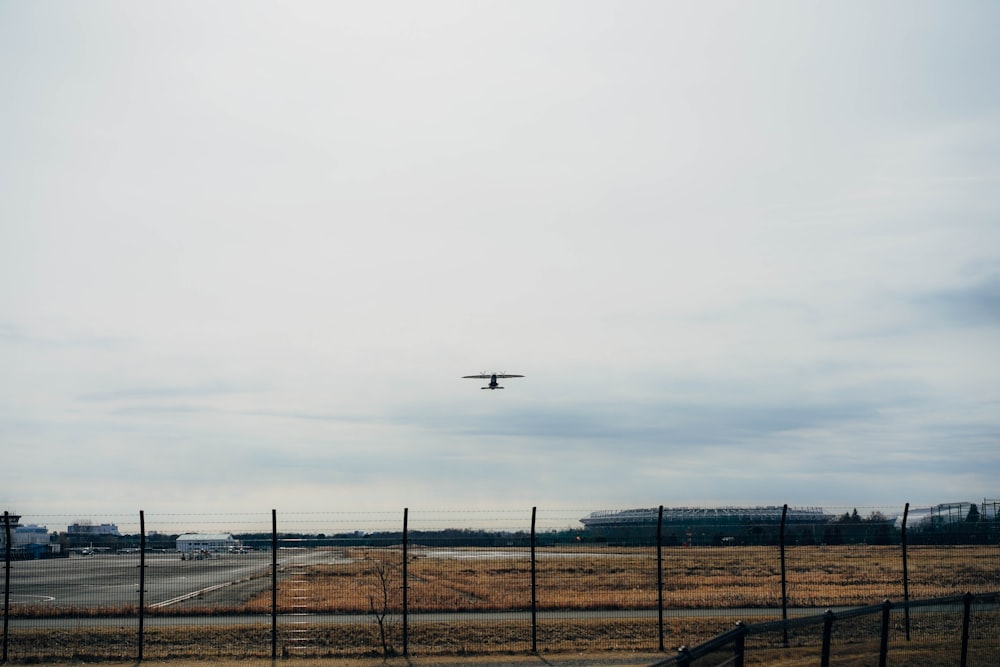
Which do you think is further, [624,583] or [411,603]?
[624,583]

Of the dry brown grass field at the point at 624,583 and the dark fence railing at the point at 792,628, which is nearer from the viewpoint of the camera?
the dark fence railing at the point at 792,628

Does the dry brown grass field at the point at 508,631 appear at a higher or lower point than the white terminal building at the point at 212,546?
lower

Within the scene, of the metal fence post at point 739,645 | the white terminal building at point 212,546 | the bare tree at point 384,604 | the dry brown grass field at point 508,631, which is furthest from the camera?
the white terminal building at point 212,546

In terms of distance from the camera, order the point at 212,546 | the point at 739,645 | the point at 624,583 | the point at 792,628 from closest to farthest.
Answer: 1. the point at 739,645
2. the point at 792,628
3. the point at 212,546
4. the point at 624,583

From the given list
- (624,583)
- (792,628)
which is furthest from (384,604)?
(624,583)

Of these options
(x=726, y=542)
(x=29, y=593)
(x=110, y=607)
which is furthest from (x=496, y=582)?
(x=29, y=593)

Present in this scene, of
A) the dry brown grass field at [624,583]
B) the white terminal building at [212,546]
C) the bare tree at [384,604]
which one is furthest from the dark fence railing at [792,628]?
the white terminal building at [212,546]

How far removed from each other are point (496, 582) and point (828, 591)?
44.8 ft

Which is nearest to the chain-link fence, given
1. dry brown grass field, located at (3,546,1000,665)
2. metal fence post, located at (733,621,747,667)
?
dry brown grass field, located at (3,546,1000,665)

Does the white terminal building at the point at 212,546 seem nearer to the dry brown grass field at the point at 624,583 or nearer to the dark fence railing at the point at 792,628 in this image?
the dry brown grass field at the point at 624,583

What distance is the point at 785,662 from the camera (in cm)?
1745

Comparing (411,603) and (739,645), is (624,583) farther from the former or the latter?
(739,645)

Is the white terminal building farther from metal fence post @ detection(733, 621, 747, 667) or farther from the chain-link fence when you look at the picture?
metal fence post @ detection(733, 621, 747, 667)

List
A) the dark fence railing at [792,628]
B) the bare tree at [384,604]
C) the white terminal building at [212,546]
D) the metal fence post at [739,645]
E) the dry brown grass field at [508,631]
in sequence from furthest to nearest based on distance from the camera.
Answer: the white terminal building at [212,546] < the bare tree at [384,604] < the dry brown grass field at [508,631] < the metal fence post at [739,645] < the dark fence railing at [792,628]
